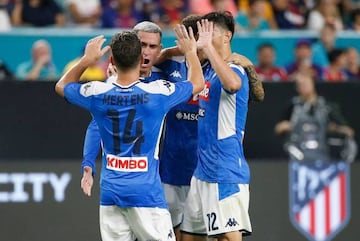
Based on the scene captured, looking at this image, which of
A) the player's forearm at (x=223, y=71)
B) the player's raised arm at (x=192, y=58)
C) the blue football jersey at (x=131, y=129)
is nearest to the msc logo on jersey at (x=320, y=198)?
the player's forearm at (x=223, y=71)

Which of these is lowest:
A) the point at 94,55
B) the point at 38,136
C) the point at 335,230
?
the point at 335,230

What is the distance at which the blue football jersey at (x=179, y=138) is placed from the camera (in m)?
9.56

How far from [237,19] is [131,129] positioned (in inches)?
334

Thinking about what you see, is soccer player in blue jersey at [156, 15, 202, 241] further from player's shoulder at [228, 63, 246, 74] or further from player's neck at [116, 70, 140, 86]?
player's neck at [116, 70, 140, 86]

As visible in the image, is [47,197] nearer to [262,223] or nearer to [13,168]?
[13,168]

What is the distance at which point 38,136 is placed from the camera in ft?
42.7

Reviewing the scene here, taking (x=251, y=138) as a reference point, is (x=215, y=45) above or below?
above

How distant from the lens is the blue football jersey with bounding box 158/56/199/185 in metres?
9.56

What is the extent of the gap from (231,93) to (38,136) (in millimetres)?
4570

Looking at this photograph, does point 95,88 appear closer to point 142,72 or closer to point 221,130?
point 142,72

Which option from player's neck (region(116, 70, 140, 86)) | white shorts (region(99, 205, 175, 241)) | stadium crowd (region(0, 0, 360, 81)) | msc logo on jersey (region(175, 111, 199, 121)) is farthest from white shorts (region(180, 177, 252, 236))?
stadium crowd (region(0, 0, 360, 81))

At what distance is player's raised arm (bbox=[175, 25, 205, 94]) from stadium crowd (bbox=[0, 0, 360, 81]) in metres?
6.46

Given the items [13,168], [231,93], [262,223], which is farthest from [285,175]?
[231,93]

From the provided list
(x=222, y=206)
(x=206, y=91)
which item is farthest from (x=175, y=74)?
(x=222, y=206)
